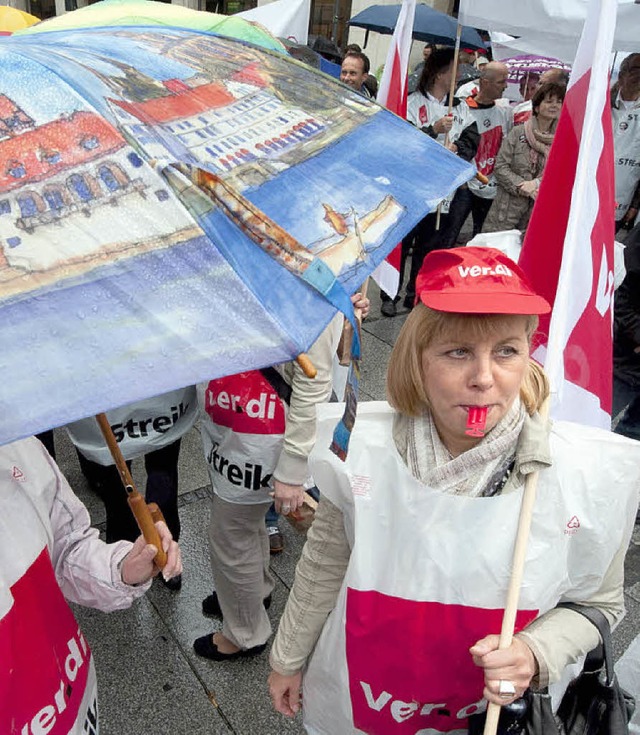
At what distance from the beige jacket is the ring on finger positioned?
9cm

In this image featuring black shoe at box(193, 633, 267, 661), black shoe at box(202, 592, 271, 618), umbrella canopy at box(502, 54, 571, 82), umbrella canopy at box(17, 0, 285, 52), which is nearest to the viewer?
umbrella canopy at box(17, 0, 285, 52)

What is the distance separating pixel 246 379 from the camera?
7.15 feet

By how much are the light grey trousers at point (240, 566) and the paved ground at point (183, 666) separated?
19cm

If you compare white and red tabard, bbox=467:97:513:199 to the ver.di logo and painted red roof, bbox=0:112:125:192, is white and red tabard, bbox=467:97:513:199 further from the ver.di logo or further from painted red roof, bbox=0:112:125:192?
painted red roof, bbox=0:112:125:192

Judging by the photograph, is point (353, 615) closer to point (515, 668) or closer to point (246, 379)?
point (515, 668)

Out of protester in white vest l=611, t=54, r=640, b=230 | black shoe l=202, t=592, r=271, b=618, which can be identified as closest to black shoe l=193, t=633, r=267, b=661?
black shoe l=202, t=592, r=271, b=618

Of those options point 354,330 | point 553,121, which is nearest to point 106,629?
point 354,330


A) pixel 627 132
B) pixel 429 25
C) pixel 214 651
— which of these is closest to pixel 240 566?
pixel 214 651

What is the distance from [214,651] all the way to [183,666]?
0.14 m

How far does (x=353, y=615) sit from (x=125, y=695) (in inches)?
61.0

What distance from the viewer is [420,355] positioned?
1.42m

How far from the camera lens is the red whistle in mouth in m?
1.31

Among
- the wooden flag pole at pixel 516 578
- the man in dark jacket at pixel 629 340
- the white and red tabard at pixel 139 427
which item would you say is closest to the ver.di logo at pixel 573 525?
the wooden flag pole at pixel 516 578

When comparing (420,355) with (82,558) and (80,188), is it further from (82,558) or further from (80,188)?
(82,558)
